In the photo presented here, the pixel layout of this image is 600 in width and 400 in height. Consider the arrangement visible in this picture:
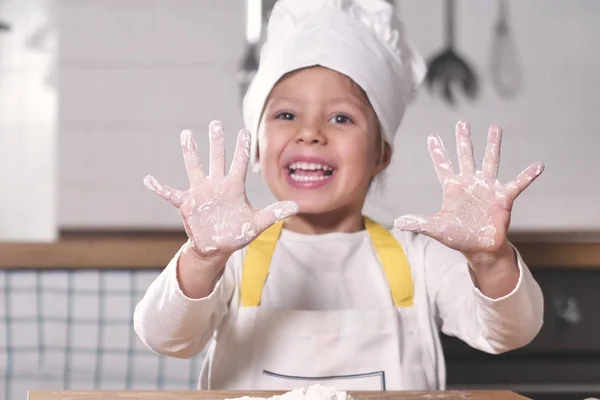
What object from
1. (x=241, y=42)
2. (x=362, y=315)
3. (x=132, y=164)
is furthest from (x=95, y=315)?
(x=241, y=42)

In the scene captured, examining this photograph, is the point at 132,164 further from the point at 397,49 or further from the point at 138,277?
the point at 397,49

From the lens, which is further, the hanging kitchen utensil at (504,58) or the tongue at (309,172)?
the hanging kitchen utensil at (504,58)

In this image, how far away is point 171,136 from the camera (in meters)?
2.05

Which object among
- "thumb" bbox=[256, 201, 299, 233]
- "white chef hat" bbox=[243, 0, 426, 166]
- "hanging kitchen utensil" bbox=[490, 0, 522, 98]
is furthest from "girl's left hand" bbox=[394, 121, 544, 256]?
"hanging kitchen utensil" bbox=[490, 0, 522, 98]

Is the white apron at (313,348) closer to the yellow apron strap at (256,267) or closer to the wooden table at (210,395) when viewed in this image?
the yellow apron strap at (256,267)

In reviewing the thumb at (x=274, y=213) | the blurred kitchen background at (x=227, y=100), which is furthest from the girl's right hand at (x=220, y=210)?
the blurred kitchen background at (x=227, y=100)

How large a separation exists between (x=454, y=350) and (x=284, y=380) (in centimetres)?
52

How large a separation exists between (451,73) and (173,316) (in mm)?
1343

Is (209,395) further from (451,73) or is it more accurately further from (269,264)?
(451,73)

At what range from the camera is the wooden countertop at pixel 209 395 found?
2.49ft

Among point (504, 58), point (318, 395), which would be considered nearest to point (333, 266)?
point (318, 395)

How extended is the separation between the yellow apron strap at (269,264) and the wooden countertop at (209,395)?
10.5 inches

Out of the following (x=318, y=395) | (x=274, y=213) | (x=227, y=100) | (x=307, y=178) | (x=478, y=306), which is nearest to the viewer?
(x=318, y=395)

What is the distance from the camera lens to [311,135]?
104cm
